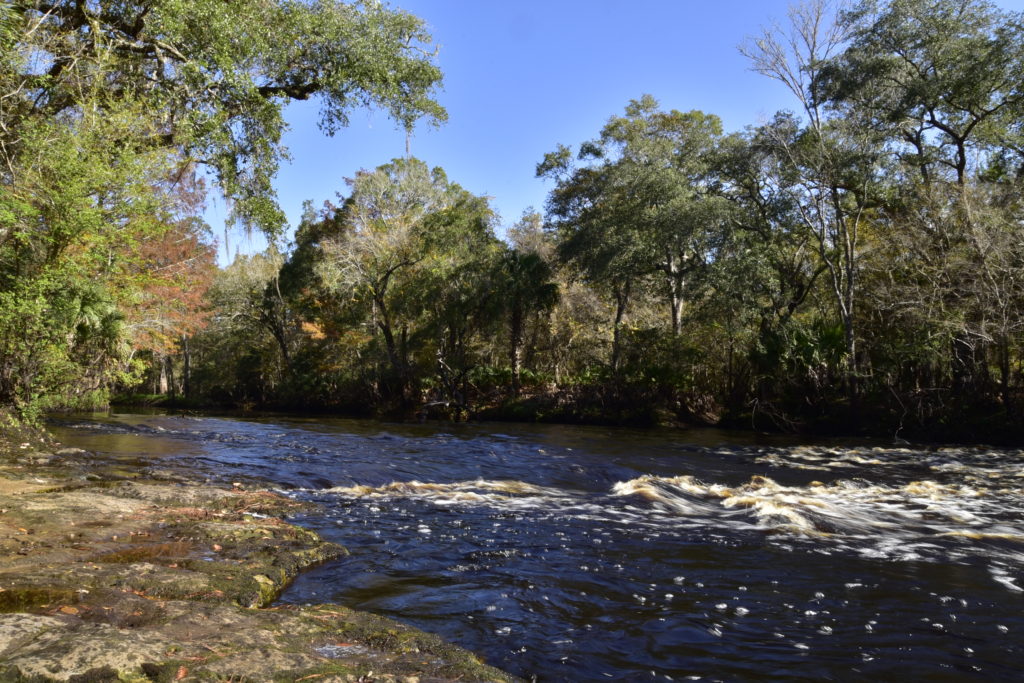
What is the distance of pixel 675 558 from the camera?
5996 mm

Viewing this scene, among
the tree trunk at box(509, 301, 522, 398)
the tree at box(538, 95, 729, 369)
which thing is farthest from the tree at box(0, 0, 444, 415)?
the tree trunk at box(509, 301, 522, 398)

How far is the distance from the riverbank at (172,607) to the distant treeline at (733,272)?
7.42 meters

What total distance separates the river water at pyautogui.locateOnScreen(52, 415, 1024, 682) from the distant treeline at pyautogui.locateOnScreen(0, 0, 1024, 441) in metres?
4.98

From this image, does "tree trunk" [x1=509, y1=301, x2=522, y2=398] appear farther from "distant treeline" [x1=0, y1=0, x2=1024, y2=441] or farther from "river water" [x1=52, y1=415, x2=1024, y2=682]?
"river water" [x1=52, y1=415, x2=1024, y2=682]

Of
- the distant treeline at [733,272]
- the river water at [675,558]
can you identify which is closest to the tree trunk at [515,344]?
the distant treeline at [733,272]

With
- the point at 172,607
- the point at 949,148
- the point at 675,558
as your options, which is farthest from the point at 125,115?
the point at 949,148

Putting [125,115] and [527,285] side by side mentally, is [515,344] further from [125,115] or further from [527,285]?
[125,115]

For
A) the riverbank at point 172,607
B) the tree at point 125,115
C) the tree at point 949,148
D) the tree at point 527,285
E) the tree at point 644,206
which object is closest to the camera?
the riverbank at point 172,607

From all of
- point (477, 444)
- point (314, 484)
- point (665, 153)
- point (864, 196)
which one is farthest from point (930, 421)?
point (314, 484)

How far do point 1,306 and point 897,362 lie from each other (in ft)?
65.2

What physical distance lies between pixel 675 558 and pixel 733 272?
1719 cm

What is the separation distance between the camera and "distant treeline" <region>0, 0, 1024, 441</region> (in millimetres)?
16344

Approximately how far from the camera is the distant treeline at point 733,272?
16344 millimetres

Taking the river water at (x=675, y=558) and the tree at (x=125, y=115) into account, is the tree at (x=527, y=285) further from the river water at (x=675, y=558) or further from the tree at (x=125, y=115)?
the river water at (x=675, y=558)
